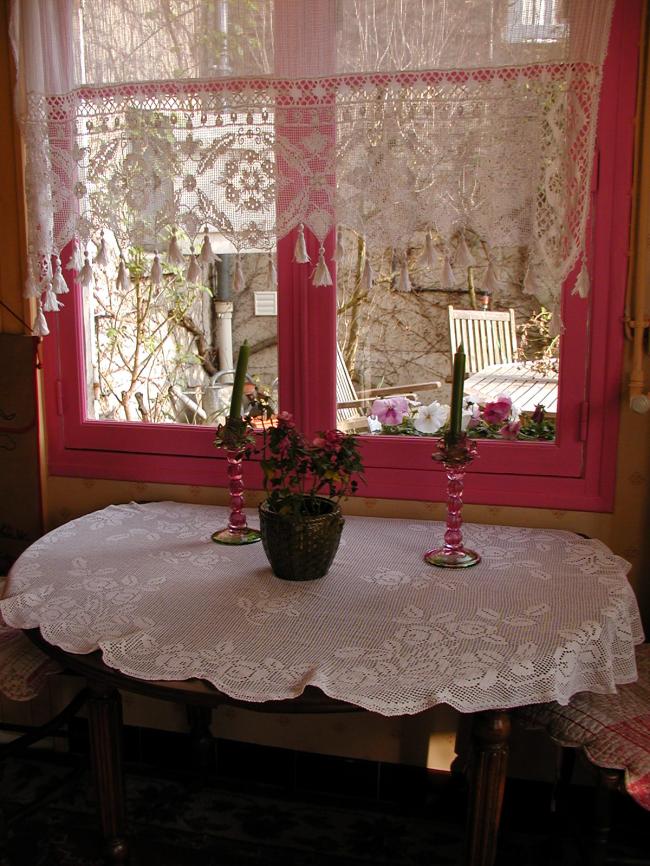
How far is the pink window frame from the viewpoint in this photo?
2.12 meters

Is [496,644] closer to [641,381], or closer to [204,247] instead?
[641,381]

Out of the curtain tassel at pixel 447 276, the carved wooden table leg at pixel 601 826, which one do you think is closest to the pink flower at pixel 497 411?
the curtain tassel at pixel 447 276

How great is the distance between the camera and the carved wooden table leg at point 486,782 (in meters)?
1.57

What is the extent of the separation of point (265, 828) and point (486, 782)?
981 mm

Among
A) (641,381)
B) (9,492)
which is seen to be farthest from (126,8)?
(641,381)

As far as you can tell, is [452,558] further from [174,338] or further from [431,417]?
[174,338]

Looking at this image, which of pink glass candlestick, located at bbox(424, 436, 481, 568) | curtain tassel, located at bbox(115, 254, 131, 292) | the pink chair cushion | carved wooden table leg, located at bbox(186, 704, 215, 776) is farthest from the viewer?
carved wooden table leg, located at bbox(186, 704, 215, 776)

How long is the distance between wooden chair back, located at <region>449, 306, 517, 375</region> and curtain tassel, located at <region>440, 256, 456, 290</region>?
0.06 meters

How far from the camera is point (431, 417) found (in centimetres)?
236

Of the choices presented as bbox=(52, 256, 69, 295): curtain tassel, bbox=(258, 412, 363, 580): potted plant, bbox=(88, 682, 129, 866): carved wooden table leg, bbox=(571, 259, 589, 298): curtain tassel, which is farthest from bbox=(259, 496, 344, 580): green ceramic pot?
bbox=(52, 256, 69, 295): curtain tassel

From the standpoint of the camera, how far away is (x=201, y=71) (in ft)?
6.88

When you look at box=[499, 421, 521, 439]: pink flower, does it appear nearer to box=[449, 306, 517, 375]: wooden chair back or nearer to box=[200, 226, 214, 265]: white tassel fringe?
box=[449, 306, 517, 375]: wooden chair back

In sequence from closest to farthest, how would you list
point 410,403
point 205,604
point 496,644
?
1. point 496,644
2. point 205,604
3. point 410,403

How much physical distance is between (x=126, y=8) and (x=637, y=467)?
173 centimetres
